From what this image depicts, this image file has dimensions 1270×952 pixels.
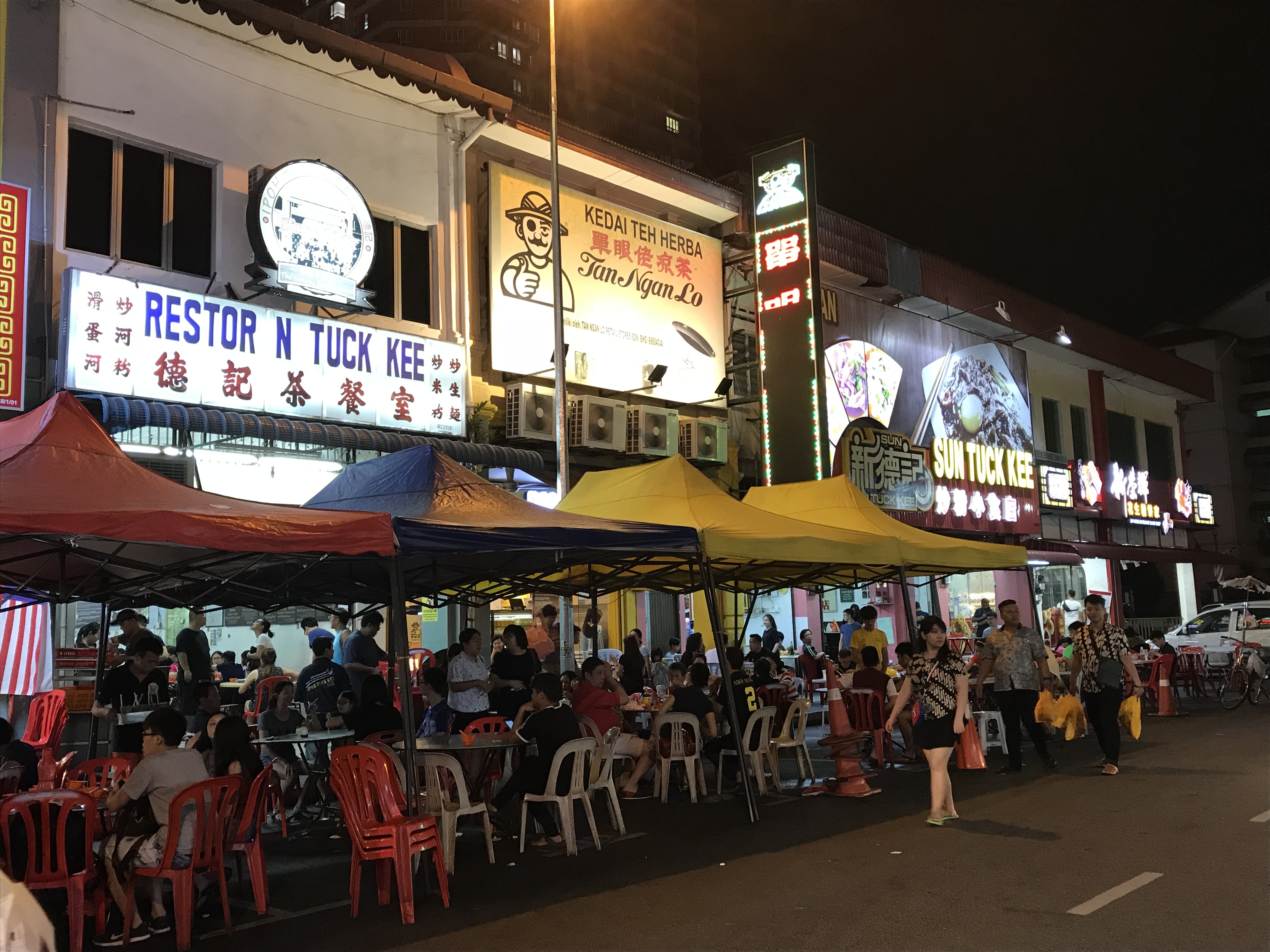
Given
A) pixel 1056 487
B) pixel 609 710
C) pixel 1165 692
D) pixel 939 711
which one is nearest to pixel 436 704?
pixel 609 710

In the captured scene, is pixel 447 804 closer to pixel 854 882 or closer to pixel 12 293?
pixel 854 882

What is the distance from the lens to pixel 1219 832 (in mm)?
8250

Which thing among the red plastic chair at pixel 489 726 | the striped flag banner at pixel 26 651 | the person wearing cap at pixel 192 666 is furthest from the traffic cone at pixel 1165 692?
the striped flag banner at pixel 26 651

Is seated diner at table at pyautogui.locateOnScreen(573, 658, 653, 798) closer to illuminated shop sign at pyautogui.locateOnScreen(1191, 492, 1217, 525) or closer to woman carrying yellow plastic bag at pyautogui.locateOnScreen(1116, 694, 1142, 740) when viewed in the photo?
woman carrying yellow plastic bag at pyautogui.locateOnScreen(1116, 694, 1142, 740)

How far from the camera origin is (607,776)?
30.1 feet

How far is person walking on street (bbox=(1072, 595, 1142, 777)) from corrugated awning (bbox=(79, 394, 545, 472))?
7.30 m

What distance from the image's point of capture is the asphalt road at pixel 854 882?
6.03 m

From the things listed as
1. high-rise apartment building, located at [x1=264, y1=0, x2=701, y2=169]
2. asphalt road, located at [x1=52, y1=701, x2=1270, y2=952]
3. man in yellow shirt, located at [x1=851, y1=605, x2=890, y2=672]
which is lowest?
asphalt road, located at [x1=52, y1=701, x2=1270, y2=952]

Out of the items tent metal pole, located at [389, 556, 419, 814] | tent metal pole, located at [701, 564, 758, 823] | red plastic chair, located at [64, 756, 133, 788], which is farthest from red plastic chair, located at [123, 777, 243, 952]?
tent metal pole, located at [701, 564, 758, 823]

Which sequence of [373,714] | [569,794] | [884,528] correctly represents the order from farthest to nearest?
[884,528] < [373,714] < [569,794]

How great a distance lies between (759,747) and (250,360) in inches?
316

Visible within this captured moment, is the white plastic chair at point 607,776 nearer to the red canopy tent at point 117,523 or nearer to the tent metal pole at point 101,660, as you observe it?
the red canopy tent at point 117,523

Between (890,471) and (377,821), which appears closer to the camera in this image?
(377,821)

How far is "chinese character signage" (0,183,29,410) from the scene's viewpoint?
459 inches
